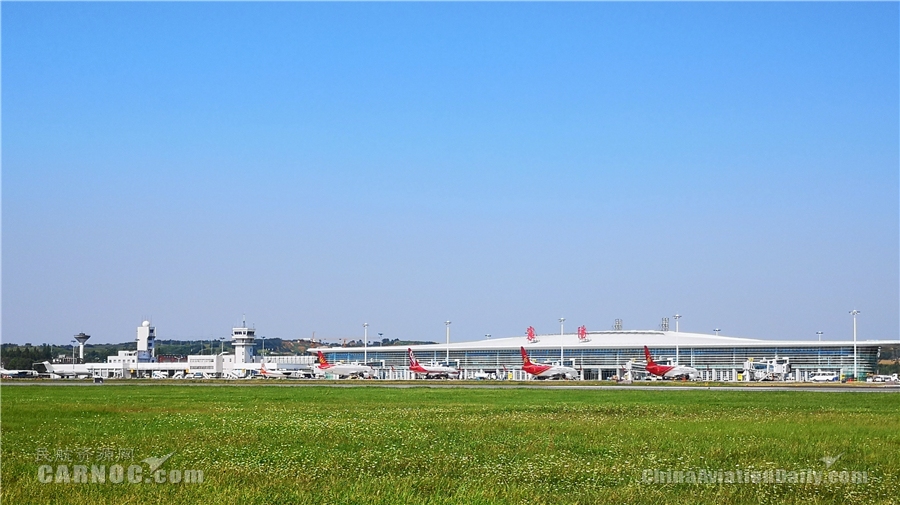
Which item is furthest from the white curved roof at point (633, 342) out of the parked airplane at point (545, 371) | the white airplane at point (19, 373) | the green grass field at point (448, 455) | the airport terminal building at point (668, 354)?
the green grass field at point (448, 455)

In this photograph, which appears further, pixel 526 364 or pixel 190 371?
pixel 190 371

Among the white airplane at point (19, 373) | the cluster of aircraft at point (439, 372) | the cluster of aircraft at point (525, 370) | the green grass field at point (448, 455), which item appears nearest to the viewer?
the green grass field at point (448, 455)

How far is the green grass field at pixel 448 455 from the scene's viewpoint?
18172 mm

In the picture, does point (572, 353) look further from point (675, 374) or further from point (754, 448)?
point (754, 448)

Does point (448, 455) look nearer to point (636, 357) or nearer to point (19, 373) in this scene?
point (636, 357)

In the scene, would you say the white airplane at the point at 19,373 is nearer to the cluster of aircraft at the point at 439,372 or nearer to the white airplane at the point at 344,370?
the cluster of aircraft at the point at 439,372

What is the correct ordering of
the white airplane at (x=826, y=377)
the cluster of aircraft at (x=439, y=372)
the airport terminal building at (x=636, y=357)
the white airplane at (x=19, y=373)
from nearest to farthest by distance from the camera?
1. the white airplane at (x=826, y=377)
2. the cluster of aircraft at (x=439, y=372)
3. the airport terminal building at (x=636, y=357)
4. the white airplane at (x=19, y=373)

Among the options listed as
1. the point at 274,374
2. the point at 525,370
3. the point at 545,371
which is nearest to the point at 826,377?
the point at 545,371

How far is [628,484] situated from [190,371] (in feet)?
599

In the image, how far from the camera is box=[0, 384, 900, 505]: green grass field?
18.2 meters

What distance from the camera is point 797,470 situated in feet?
70.5

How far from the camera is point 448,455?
23812 mm

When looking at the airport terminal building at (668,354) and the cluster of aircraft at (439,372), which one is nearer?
the cluster of aircraft at (439,372)

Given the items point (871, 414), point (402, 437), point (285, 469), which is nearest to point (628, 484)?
point (285, 469)
